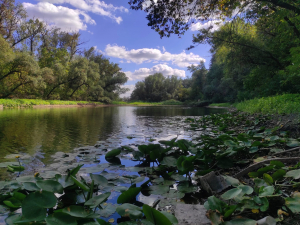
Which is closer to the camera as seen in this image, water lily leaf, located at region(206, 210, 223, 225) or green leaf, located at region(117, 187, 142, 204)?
water lily leaf, located at region(206, 210, 223, 225)

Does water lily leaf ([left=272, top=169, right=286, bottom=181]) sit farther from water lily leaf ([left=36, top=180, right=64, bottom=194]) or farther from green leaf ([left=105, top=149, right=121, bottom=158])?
green leaf ([left=105, top=149, right=121, bottom=158])

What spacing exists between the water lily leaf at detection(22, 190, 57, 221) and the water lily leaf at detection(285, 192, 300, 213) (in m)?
1.28

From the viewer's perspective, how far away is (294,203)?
3.34ft

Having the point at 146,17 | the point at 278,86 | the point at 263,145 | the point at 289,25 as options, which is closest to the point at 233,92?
the point at 278,86

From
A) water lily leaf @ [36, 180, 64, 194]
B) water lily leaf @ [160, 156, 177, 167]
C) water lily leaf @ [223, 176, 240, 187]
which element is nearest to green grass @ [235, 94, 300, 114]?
water lily leaf @ [160, 156, 177, 167]

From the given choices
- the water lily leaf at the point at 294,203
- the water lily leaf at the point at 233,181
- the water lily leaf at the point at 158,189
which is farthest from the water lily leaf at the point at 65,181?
the water lily leaf at the point at 294,203

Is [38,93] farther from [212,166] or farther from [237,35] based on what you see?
[212,166]

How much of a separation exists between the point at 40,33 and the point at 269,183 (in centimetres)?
3470

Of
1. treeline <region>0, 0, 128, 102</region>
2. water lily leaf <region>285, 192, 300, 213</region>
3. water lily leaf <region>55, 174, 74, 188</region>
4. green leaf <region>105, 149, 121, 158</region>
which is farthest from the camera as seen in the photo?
treeline <region>0, 0, 128, 102</region>

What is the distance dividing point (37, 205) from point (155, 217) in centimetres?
65

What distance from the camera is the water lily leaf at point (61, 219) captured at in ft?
3.10

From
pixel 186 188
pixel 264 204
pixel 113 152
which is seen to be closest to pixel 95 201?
pixel 186 188

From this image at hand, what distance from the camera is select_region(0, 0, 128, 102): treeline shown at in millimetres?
19703

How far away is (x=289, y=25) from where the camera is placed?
26.8 ft
